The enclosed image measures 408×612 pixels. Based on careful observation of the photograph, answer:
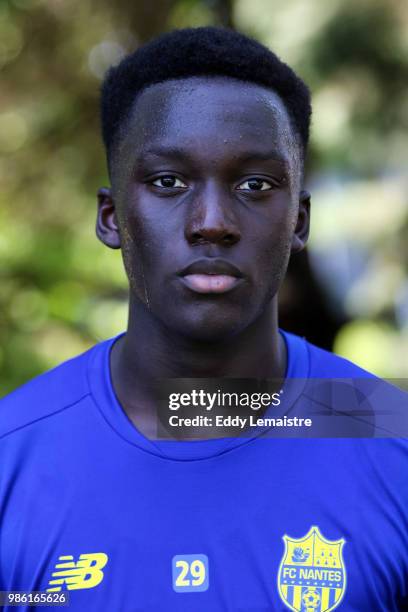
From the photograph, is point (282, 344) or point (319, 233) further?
point (319, 233)

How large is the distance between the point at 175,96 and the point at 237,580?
143cm

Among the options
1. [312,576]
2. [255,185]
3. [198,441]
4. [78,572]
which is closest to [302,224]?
[255,185]

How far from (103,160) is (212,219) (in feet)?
14.8

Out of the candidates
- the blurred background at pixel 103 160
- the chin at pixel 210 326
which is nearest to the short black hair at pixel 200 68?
the chin at pixel 210 326

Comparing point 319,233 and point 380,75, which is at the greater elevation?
point 380,75

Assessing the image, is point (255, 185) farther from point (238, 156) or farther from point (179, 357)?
point (179, 357)

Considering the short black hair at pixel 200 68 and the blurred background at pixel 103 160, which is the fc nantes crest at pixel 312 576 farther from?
the blurred background at pixel 103 160

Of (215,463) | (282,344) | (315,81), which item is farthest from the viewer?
(315,81)

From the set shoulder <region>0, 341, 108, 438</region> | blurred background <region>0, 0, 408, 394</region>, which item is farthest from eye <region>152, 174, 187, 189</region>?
blurred background <region>0, 0, 408, 394</region>

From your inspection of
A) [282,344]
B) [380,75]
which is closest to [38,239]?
[380,75]

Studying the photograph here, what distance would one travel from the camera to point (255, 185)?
2.49m

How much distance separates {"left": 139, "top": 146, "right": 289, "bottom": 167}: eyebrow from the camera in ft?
8.02

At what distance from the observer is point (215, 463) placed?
2.45 m

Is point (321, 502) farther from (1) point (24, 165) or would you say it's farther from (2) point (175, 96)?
(1) point (24, 165)
